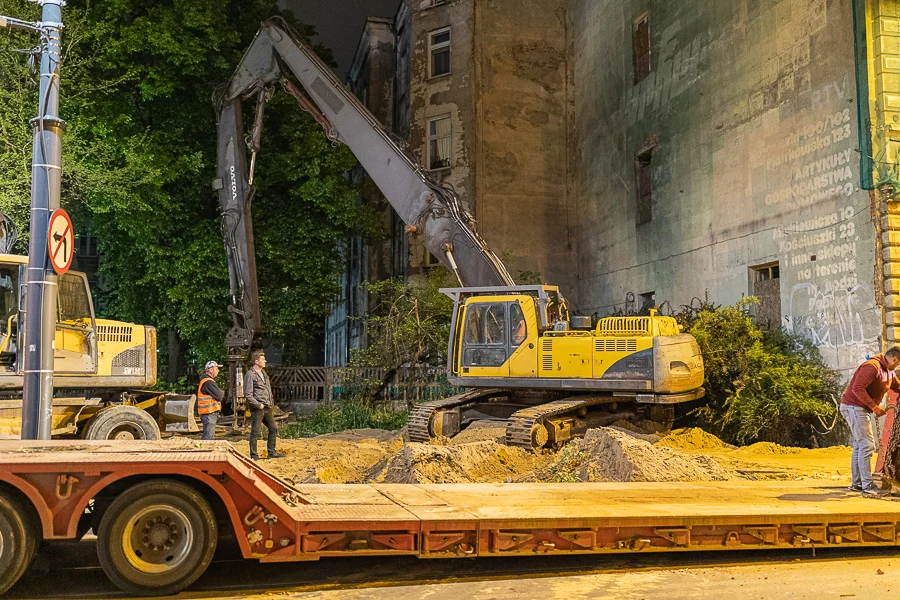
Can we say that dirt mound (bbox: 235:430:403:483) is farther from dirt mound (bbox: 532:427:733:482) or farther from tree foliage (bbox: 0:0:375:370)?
tree foliage (bbox: 0:0:375:370)

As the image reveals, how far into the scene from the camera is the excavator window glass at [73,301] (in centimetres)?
1175

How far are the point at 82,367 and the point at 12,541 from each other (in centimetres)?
692

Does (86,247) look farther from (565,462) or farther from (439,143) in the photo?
(565,462)

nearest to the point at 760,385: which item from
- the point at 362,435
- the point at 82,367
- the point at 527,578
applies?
the point at 362,435

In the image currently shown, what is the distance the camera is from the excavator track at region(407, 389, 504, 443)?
14.0 metres

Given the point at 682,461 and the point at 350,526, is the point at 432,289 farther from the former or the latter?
the point at 350,526

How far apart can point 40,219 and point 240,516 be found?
433cm

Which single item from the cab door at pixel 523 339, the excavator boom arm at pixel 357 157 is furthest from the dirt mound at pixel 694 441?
the excavator boom arm at pixel 357 157

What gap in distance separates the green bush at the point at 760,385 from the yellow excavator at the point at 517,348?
940mm

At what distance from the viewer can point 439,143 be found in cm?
2564

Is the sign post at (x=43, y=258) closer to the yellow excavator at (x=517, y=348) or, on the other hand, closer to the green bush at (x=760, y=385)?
the yellow excavator at (x=517, y=348)

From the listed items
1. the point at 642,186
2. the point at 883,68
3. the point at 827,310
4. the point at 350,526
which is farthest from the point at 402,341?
the point at 350,526

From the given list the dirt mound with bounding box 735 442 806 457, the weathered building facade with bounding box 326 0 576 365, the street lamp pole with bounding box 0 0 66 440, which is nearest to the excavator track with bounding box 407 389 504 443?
the dirt mound with bounding box 735 442 806 457

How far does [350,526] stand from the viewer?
6027 mm
